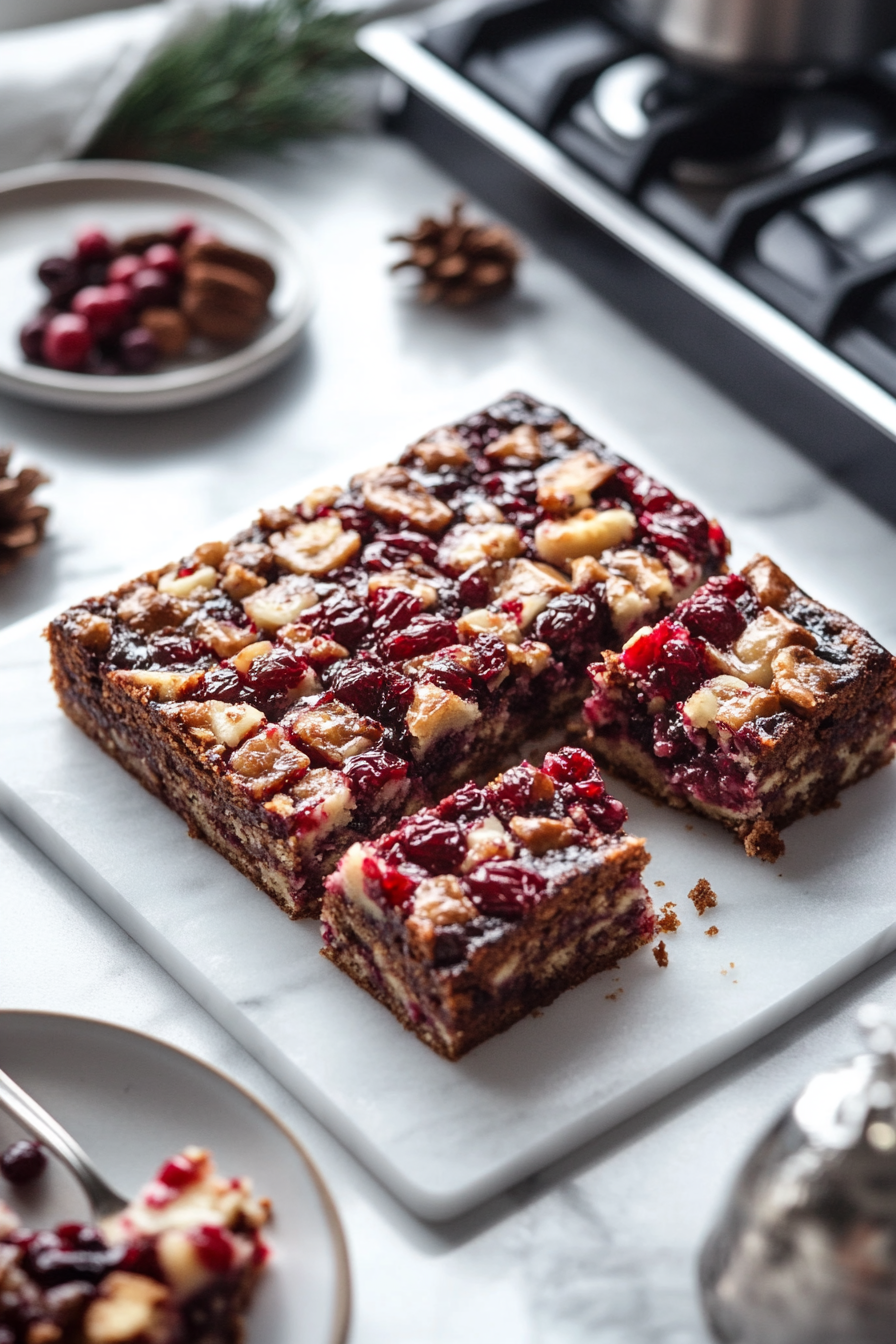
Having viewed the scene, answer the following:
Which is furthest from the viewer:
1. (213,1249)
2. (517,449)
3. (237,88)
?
(237,88)

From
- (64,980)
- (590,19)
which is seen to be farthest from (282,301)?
(64,980)

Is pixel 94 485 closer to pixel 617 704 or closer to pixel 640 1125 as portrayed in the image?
pixel 617 704

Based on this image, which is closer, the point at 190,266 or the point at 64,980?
the point at 64,980

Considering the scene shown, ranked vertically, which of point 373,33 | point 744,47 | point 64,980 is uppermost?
point 744,47

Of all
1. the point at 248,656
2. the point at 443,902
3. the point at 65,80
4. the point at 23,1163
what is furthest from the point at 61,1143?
the point at 65,80

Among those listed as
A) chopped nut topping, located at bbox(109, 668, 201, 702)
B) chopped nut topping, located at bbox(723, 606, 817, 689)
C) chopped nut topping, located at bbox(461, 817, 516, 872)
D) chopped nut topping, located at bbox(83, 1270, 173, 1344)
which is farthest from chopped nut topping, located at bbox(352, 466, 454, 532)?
chopped nut topping, located at bbox(83, 1270, 173, 1344)

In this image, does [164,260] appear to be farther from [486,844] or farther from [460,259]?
[486,844]

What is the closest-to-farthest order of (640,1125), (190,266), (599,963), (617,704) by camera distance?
(640,1125) → (599,963) → (617,704) → (190,266)

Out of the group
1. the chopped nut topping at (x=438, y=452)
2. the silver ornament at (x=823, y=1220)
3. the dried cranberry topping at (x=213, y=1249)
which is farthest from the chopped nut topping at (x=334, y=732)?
the silver ornament at (x=823, y=1220)
